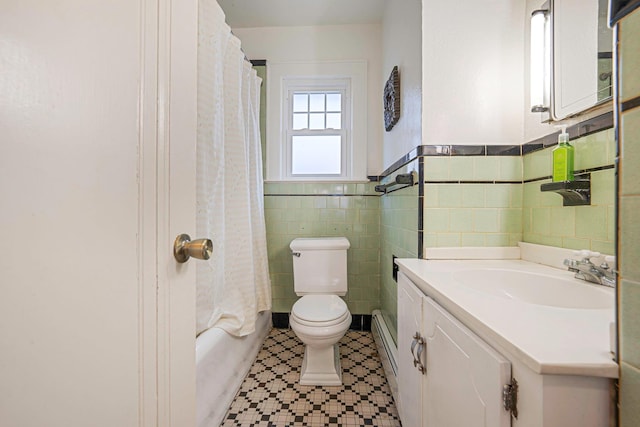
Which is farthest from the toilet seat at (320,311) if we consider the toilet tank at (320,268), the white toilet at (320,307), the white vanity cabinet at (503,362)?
the white vanity cabinet at (503,362)

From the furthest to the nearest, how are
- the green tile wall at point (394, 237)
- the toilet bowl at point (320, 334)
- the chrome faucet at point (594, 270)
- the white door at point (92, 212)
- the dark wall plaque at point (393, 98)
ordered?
the dark wall plaque at point (393, 98) → the toilet bowl at point (320, 334) → the green tile wall at point (394, 237) → the chrome faucet at point (594, 270) → the white door at point (92, 212)

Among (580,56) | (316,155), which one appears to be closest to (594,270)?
(580,56)

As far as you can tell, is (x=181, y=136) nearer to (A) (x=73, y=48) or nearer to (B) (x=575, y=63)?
(A) (x=73, y=48)

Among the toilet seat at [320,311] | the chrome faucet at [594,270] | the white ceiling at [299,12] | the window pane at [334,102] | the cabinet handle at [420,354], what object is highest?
the white ceiling at [299,12]

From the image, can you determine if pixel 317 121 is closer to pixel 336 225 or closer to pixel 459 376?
pixel 336 225

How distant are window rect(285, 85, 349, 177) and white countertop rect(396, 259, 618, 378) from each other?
166 cm

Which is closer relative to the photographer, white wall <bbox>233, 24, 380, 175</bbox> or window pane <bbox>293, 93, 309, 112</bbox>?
white wall <bbox>233, 24, 380, 175</bbox>

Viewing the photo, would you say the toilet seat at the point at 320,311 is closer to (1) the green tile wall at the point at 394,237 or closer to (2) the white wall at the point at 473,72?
(1) the green tile wall at the point at 394,237

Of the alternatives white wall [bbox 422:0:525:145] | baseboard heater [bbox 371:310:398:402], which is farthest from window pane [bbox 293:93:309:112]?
baseboard heater [bbox 371:310:398:402]

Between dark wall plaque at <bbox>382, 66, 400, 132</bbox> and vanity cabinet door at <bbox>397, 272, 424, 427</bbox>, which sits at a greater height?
dark wall plaque at <bbox>382, 66, 400, 132</bbox>

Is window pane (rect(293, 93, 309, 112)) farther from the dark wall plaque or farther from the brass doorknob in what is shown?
the brass doorknob

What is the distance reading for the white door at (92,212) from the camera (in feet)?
0.96

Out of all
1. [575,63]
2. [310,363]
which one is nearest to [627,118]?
[575,63]

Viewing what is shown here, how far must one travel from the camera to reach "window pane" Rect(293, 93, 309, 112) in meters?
2.31
